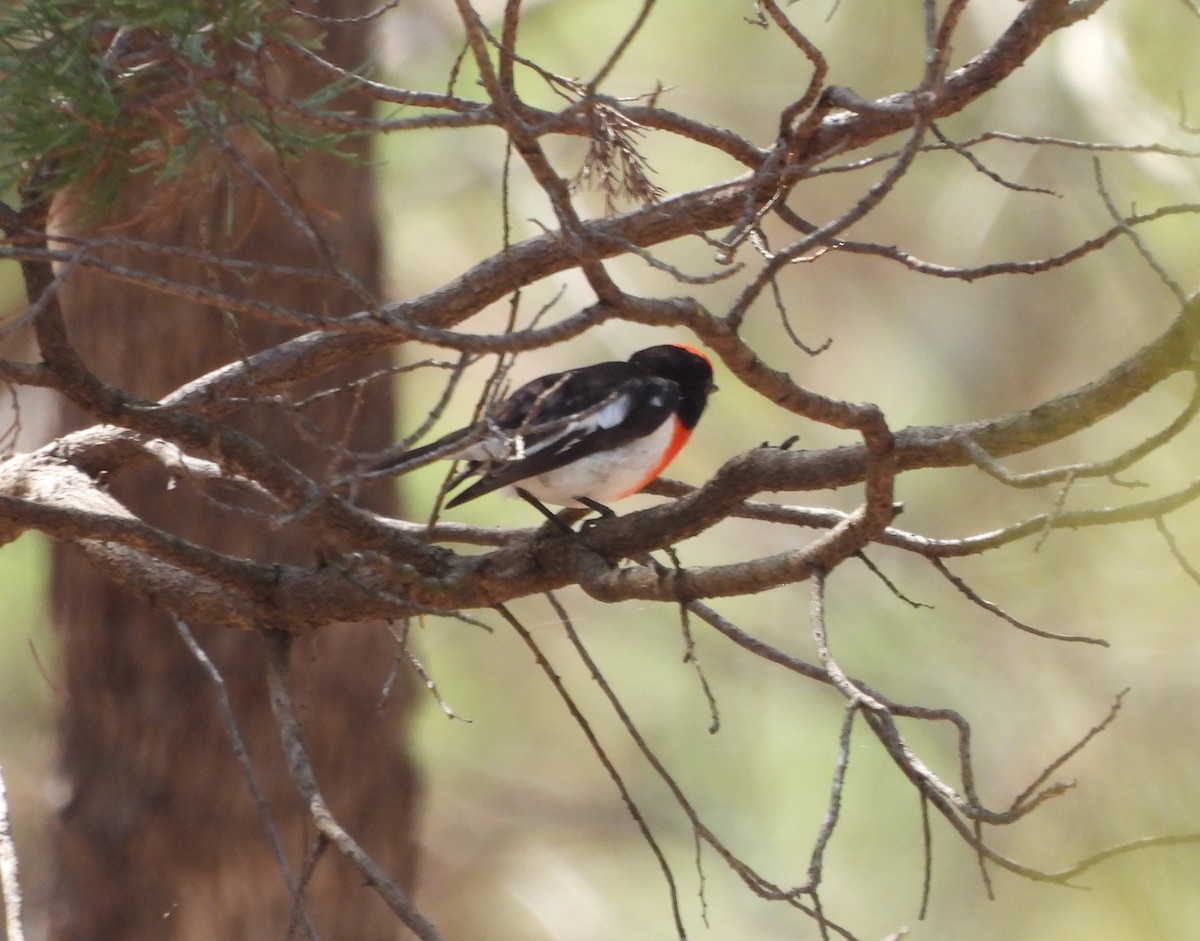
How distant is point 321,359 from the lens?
212 centimetres

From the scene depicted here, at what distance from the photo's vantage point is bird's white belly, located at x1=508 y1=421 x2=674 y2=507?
A: 2.50 meters

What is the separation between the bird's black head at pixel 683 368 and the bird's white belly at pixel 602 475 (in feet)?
1.17

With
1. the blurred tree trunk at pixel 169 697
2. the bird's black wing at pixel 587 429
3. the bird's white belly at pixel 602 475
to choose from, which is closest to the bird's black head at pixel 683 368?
the bird's black wing at pixel 587 429

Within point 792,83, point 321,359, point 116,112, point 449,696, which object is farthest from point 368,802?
point 792,83

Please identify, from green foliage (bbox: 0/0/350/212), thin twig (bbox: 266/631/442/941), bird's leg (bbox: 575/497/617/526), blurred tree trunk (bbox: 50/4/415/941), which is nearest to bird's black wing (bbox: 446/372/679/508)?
bird's leg (bbox: 575/497/617/526)

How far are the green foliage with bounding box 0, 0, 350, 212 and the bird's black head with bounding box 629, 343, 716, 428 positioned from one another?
1.29 meters

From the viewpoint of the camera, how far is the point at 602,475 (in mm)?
2496

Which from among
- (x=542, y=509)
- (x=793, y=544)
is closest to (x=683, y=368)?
(x=542, y=509)

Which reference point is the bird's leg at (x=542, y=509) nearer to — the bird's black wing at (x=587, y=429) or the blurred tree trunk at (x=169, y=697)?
the bird's black wing at (x=587, y=429)

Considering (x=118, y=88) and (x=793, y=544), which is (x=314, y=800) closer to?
(x=118, y=88)

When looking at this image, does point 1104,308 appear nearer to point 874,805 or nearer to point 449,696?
point 874,805

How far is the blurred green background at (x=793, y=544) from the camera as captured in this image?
545 cm

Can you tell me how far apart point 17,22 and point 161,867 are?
2.46m

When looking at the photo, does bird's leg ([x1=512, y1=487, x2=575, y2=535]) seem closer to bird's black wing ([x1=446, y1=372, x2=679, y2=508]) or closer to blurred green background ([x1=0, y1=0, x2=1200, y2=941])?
bird's black wing ([x1=446, y1=372, x2=679, y2=508])
